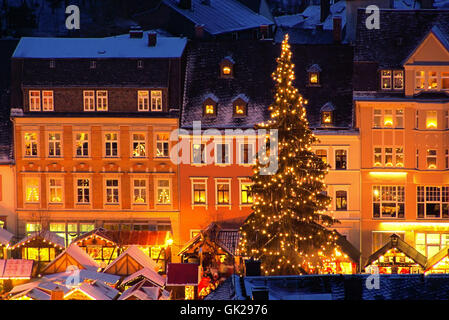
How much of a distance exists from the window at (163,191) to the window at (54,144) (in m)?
6.08

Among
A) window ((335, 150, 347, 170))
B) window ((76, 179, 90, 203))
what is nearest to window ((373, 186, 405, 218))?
window ((335, 150, 347, 170))

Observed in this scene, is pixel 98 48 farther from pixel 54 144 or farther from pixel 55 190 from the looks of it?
pixel 55 190

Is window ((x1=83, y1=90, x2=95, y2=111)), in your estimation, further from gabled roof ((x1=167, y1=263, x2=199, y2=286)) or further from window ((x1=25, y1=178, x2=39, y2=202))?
gabled roof ((x1=167, y1=263, x2=199, y2=286))

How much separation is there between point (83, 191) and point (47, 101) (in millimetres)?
5546

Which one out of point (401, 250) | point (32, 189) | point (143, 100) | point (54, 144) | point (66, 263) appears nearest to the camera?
point (401, 250)

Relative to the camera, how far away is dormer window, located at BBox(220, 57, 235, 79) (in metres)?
60.6

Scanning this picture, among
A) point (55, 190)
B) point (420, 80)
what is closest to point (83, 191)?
point (55, 190)

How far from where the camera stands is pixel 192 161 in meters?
59.6

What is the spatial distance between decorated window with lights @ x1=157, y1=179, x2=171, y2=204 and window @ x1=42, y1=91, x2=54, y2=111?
755cm

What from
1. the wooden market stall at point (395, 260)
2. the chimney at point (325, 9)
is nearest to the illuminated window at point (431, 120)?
the wooden market stall at point (395, 260)

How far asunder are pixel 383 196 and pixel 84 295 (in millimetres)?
20481

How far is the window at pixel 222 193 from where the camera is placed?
5962 centimetres

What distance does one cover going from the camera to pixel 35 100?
Answer: 197 ft

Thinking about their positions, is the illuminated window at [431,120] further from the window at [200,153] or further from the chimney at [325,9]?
the chimney at [325,9]
